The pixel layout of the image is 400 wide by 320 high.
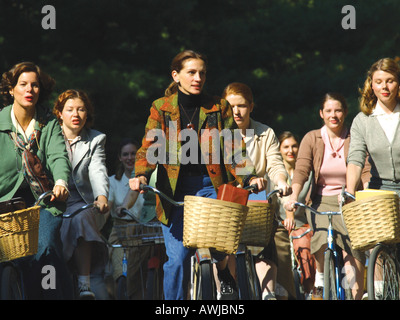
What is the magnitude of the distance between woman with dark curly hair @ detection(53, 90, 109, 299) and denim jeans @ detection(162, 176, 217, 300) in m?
0.81

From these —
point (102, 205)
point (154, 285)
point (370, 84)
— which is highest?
point (370, 84)

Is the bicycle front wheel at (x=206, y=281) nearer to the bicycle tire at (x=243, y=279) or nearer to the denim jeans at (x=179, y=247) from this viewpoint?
the denim jeans at (x=179, y=247)

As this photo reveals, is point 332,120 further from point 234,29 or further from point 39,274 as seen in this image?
point 234,29

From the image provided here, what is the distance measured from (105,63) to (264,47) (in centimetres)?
438

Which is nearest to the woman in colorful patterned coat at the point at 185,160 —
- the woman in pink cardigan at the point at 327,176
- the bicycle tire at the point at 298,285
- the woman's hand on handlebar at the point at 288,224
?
the woman in pink cardigan at the point at 327,176

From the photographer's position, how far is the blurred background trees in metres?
15.9

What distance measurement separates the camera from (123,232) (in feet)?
27.0

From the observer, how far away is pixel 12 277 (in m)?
5.90

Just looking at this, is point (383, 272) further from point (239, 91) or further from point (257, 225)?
point (239, 91)

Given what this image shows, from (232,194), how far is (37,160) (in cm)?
154

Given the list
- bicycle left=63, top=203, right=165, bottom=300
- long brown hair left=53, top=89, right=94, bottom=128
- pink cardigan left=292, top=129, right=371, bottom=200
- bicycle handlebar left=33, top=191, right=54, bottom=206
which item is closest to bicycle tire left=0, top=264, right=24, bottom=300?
bicycle handlebar left=33, top=191, right=54, bottom=206

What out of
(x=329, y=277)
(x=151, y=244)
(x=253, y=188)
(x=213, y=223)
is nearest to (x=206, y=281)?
(x=213, y=223)

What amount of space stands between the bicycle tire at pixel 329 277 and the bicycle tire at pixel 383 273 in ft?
2.74

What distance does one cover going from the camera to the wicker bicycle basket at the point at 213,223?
553 centimetres
